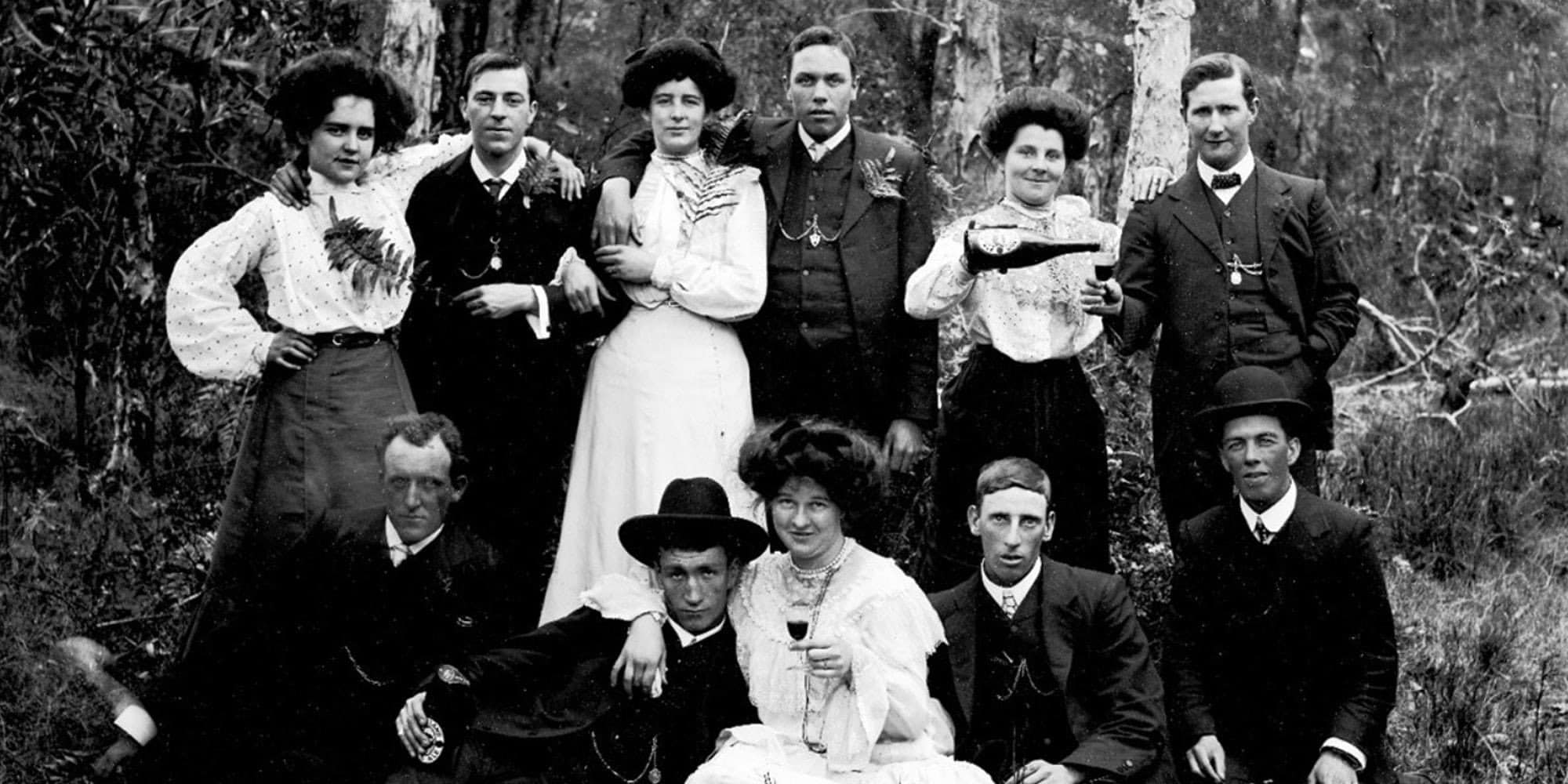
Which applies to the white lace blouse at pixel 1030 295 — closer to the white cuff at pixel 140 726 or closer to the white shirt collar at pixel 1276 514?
the white shirt collar at pixel 1276 514

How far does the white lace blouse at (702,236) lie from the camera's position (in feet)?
17.3

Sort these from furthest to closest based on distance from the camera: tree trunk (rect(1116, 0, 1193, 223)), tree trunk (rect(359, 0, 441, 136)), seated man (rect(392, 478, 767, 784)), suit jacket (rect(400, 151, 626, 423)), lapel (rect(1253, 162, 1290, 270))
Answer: tree trunk (rect(359, 0, 441, 136))
tree trunk (rect(1116, 0, 1193, 223))
suit jacket (rect(400, 151, 626, 423))
lapel (rect(1253, 162, 1290, 270))
seated man (rect(392, 478, 767, 784))

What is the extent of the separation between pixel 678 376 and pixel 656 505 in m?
0.41

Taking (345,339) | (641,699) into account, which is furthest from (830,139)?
(641,699)

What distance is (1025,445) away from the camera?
17.1ft

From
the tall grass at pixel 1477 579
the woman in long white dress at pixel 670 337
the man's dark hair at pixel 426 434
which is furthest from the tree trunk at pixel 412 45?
the tall grass at pixel 1477 579

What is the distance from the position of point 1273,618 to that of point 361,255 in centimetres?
294

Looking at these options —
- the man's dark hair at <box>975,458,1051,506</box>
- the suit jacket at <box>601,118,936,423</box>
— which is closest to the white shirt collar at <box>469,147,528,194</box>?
the suit jacket at <box>601,118,936,423</box>

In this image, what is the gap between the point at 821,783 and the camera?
172 inches

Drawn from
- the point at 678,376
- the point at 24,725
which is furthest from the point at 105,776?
the point at 678,376

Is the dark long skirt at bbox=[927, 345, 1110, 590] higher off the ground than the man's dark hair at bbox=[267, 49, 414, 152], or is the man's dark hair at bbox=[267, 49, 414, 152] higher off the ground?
the man's dark hair at bbox=[267, 49, 414, 152]

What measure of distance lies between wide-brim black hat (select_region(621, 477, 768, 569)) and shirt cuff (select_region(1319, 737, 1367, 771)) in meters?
1.67

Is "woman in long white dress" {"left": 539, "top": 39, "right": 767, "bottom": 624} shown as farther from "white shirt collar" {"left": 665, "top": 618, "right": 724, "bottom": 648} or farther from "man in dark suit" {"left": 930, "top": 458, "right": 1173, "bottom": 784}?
"man in dark suit" {"left": 930, "top": 458, "right": 1173, "bottom": 784}

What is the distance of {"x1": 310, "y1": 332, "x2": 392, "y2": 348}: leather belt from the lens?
17.2 feet
